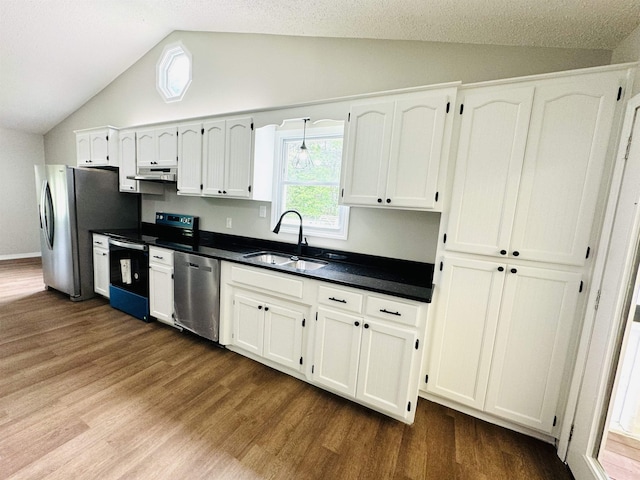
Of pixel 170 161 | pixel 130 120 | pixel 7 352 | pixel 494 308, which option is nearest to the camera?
pixel 494 308

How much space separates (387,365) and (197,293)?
70.6 inches

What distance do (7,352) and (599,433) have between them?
418 cm

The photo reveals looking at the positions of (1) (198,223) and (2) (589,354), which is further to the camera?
(1) (198,223)

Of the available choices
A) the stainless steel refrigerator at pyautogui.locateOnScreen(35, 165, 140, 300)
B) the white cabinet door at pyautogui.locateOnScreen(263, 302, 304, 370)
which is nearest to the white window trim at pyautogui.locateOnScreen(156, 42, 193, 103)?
the stainless steel refrigerator at pyautogui.locateOnScreen(35, 165, 140, 300)

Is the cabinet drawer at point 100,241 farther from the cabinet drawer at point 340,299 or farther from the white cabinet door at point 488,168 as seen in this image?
the white cabinet door at point 488,168

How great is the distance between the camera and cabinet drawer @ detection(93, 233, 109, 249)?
132 inches

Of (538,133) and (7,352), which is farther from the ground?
(538,133)

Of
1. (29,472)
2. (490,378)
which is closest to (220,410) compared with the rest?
(29,472)

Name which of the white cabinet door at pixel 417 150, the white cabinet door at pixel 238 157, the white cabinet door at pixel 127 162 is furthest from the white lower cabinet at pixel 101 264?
the white cabinet door at pixel 417 150

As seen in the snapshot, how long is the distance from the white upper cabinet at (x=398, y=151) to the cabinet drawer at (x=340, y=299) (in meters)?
0.66

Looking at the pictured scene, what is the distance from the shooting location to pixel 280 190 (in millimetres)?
2861

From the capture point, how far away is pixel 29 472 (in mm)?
1359

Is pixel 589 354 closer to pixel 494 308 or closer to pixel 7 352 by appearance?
pixel 494 308

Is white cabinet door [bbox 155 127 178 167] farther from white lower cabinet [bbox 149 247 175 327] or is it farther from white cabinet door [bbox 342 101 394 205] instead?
white cabinet door [bbox 342 101 394 205]
